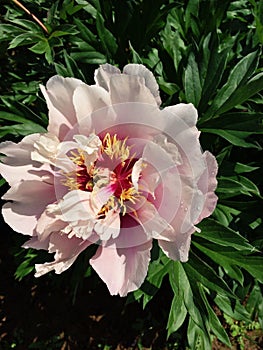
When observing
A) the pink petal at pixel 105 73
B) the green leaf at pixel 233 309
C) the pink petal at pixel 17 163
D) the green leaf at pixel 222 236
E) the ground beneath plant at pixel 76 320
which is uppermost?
Answer: the pink petal at pixel 105 73

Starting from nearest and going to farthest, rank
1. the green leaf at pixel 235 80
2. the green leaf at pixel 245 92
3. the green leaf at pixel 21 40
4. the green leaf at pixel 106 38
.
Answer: the green leaf at pixel 245 92
the green leaf at pixel 235 80
the green leaf at pixel 21 40
the green leaf at pixel 106 38

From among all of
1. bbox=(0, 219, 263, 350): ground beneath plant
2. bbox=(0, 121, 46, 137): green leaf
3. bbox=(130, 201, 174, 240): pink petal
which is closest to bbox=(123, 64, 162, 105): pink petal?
bbox=(130, 201, 174, 240): pink petal

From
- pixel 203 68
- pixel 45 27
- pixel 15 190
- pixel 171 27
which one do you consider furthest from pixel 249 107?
pixel 15 190

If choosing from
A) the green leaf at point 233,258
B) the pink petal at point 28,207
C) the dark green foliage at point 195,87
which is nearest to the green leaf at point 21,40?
the dark green foliage at point 195,87

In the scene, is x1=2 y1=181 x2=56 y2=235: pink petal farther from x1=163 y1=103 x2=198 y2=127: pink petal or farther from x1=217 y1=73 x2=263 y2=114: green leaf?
x1=217 y1=73 x2=263 y2=114: green leaf

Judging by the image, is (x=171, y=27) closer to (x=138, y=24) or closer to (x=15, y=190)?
(x=138, y=24)

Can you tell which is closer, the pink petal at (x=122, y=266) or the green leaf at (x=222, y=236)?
the pink petal at (x=122, y=266)

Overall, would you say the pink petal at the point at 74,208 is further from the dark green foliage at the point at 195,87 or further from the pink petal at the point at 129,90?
the dark green foliage at the point at 195,87

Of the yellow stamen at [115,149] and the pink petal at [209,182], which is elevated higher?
the yellow stamen at [115,149]
